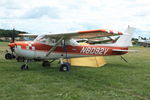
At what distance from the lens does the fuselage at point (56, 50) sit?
10.5m

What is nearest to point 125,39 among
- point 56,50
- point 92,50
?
point 92,50

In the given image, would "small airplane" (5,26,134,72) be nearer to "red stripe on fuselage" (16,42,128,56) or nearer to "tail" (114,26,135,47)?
"red stripe on fuselage" (16,42,128,56)

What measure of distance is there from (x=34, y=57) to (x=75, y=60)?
3.86 m

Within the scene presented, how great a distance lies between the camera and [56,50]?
1141cm

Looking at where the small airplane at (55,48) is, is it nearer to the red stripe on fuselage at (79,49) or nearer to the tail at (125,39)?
the red stripe on fuselage at (79,49)

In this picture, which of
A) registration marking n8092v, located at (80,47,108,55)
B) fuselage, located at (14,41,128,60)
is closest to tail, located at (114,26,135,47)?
fuselage, located at (14,41,128,60)

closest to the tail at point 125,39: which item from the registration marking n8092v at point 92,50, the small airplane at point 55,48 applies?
the small airplane at point 55,48

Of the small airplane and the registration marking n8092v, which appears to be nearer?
the small airplane

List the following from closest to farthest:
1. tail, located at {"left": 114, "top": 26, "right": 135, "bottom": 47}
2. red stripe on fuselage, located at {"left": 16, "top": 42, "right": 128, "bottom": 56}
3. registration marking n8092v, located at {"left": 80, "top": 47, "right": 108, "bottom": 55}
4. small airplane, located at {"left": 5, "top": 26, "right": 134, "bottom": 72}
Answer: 1. small airplane, located at {"left": 5, "top": 26, "right": 134, "bottom": 72}
2. red stripe on fuselage, located at {"left": 16, "top": 42, "right": 128, "bottom": 56}
3. registration marking n8092v, located at {"left": 80, "top": 47, "right": 108, "bottom": 55}
4. tail, located at {"left": 114, "top": 26, "right": 135, "bottom": 47}

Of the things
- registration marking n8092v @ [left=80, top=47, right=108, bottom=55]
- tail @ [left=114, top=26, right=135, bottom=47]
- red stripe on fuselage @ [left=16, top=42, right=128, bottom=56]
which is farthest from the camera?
tail @ [left=114, top=26, right=135, bottom=47]

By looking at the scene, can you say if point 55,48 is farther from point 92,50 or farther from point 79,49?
point 92,50

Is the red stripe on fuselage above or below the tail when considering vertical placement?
below

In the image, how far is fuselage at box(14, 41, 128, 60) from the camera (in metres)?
10.5

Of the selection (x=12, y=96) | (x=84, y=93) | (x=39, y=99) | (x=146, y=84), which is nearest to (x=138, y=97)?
(x=84, y=93)
